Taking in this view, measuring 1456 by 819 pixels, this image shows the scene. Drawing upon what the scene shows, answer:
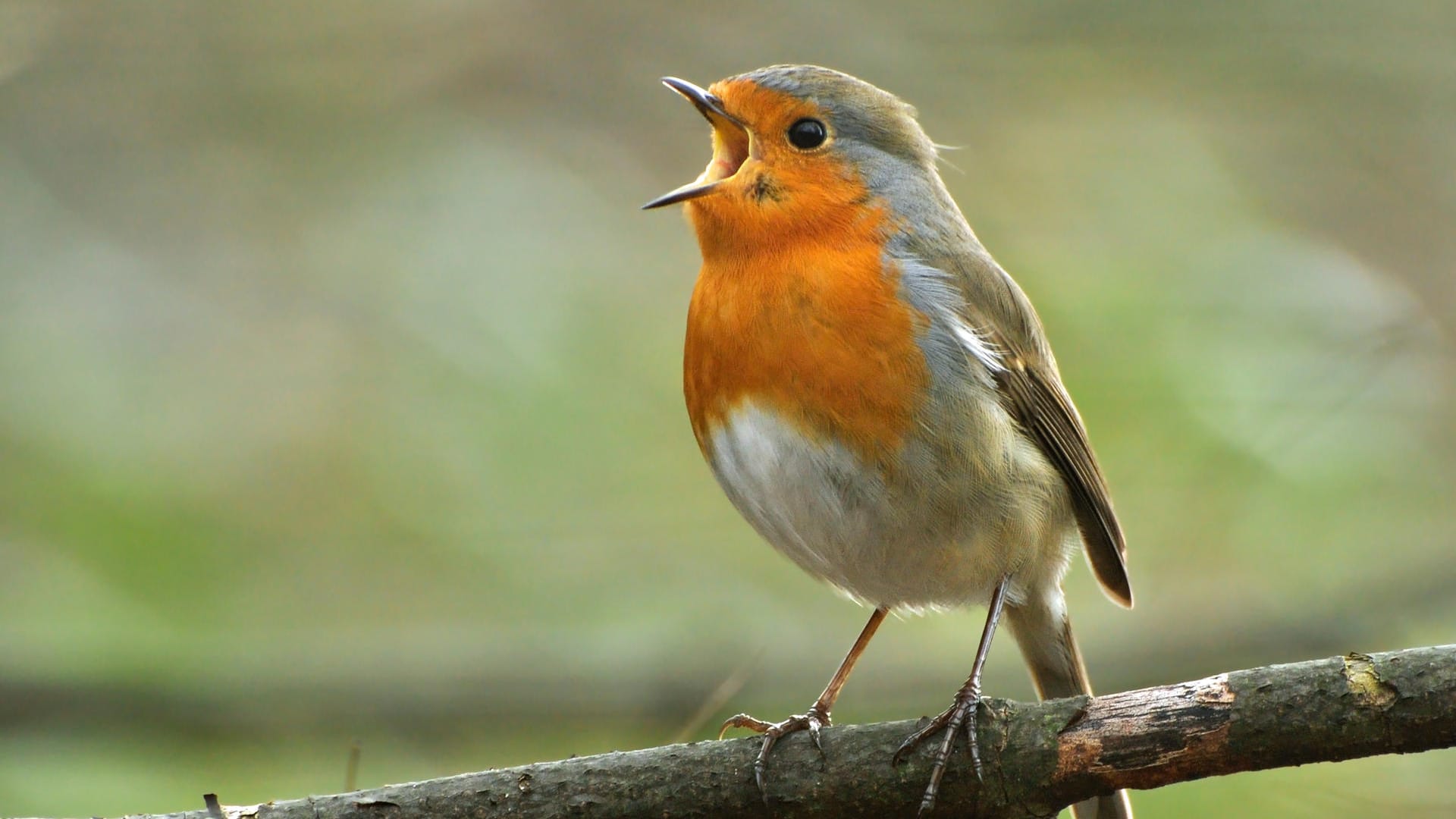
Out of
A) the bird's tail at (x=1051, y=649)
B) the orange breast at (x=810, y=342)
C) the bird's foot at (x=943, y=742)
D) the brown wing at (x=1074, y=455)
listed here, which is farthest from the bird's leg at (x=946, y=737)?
the bird's tail at (x=1051, y=649)

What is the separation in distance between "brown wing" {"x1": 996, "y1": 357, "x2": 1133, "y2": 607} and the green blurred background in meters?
0.56

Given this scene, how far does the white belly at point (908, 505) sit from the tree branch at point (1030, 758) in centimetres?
69

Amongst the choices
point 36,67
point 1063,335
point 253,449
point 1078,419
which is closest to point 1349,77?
point 1063,335

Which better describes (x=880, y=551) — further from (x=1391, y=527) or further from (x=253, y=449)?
(x=253, y=449)

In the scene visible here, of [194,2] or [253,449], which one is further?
[194,2]

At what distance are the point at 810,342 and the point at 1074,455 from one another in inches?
41.7

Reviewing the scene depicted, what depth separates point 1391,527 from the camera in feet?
17.2

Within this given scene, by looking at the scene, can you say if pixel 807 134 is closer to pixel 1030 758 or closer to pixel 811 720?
pixel 811 720

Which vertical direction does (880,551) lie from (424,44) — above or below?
below

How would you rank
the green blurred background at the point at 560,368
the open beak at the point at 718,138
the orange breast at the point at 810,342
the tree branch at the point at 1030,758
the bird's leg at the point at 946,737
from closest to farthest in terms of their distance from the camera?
the tree branch at the point at 1030,758, the bird's leg at the point at 946,737, the orange breast at the point at 810,342, the open beak at the point at 718,138, the green blurred background at the point at 560,368

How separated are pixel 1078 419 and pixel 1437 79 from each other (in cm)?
271

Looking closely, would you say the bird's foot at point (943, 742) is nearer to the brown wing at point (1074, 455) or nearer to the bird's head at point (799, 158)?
the brown wing at point (1074, 455)

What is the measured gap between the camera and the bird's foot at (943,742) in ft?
10.7

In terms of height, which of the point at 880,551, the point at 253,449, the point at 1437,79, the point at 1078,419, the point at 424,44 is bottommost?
the point at 880,551
